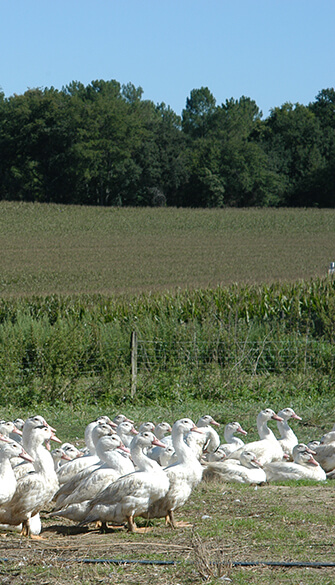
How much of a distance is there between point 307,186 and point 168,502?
8030 centimetres

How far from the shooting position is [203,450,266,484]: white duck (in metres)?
9.69

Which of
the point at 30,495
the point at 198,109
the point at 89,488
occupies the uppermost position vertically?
the point at 198,109

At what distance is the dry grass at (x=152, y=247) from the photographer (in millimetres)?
37500

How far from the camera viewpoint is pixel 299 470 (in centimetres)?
996

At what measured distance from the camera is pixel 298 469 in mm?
9969

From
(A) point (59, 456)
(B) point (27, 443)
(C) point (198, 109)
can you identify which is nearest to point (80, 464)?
(A) point (59, 456)

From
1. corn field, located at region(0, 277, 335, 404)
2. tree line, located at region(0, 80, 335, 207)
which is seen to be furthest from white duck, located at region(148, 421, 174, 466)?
tree line, located at region(0, 80, 335, 207)

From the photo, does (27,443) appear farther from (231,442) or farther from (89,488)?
(231,442)

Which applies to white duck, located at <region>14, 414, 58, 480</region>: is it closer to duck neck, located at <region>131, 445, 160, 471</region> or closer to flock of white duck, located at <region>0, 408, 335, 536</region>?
flock of white duck, located at <region>0, 408, 335, 536</region>

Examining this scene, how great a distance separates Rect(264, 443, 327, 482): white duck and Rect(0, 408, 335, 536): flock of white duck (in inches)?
0.5

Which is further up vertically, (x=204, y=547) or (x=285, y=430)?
(x=204, y=547)

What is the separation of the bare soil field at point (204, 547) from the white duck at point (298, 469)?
1.06m

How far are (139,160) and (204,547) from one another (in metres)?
81.4

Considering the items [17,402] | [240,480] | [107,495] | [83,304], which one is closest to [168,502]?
[107,495]
